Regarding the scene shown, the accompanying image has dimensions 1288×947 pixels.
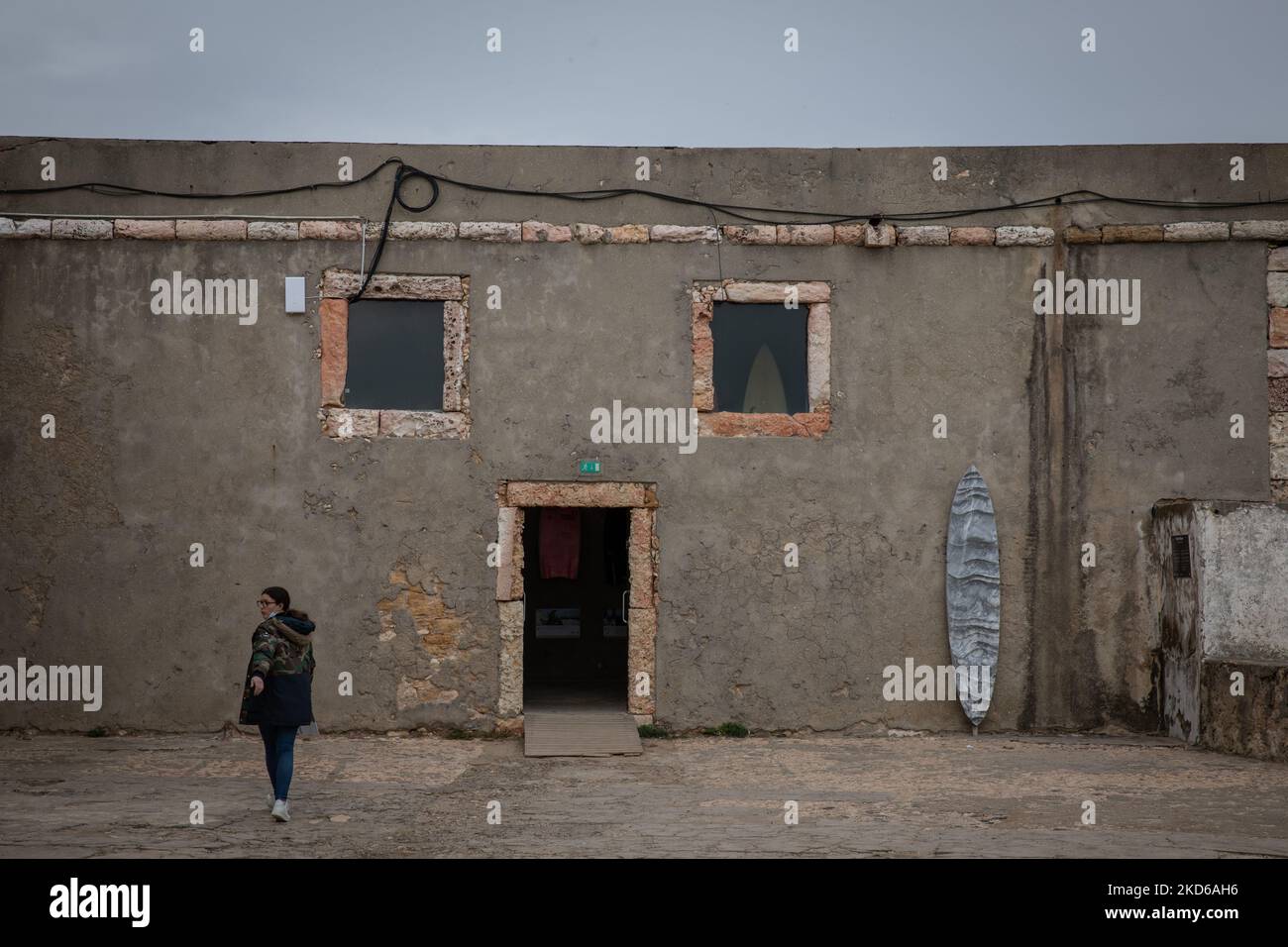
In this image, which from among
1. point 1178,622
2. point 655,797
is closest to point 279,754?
point 655,797

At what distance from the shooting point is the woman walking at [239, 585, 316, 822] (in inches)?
318

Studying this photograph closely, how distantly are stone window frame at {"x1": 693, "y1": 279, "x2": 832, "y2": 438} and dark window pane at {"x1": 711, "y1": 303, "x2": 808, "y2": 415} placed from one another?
0.10 metres

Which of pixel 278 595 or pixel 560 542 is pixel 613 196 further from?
pixel 278 595

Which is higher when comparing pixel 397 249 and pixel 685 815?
pixel 397 249

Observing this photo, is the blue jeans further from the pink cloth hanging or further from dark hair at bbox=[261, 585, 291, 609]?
the pink cloth hanging

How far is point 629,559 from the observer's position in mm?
11953

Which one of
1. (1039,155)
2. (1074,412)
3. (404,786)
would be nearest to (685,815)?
(404,786)

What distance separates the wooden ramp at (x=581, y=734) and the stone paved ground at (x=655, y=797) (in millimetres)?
199

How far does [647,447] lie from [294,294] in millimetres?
3363

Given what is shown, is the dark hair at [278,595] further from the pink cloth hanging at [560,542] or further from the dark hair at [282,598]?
the pink cloth hanging at [560,542]

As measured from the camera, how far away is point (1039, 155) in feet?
40.4

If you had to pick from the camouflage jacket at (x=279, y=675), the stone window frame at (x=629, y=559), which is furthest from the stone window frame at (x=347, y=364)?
the camouflage jacket at (x=279, y=675)

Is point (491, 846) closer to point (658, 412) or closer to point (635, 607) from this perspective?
point (635, 607)

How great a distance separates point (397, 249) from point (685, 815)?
5.92 meters
